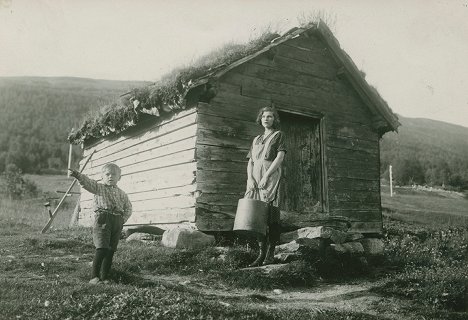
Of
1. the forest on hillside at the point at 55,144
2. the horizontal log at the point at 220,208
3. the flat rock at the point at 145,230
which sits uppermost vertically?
the forest on hillside at the point at 55,144

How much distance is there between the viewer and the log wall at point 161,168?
905cm

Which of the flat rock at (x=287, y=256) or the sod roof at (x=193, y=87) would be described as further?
the sod roof at (x=193, y=87)

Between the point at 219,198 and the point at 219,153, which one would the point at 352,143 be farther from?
the point at 219,198

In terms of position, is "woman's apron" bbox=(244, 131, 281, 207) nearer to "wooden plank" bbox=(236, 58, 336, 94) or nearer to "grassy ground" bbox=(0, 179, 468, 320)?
"grassy ground" bbox=(0, 179, 468, 320)

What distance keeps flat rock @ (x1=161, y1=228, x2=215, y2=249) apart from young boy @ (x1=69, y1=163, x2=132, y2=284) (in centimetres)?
223

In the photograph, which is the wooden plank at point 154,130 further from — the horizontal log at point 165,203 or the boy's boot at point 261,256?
the boy's boot at point 261,256

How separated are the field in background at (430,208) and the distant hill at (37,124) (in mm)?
19593

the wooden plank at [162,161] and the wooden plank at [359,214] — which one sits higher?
the wooden plank at [162,161]

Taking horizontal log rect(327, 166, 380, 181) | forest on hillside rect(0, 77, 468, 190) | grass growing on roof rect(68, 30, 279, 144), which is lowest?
horizontal log rect(327, 166, 380, 181)

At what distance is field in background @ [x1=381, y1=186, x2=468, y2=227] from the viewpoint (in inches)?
661

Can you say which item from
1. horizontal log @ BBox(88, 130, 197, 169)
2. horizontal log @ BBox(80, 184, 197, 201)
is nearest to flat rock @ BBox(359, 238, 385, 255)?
horizontal log @ BBox(80, 184, 197, 201)

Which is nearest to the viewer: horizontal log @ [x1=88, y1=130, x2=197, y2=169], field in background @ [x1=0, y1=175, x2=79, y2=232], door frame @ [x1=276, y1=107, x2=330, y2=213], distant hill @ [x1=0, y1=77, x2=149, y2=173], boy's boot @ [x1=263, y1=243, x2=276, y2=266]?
boy's boot @ [x1=263, y1=243, x2=276, y2=266]

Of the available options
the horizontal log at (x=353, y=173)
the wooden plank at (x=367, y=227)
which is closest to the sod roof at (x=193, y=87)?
the horizontal log at (x=353, y=173)

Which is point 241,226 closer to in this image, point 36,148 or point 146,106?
point 146,106
